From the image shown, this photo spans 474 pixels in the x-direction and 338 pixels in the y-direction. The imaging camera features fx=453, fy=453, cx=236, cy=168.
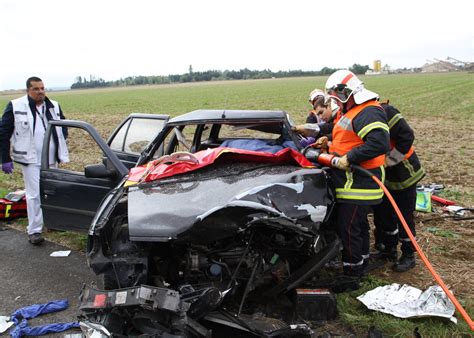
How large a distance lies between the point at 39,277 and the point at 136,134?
209 cm

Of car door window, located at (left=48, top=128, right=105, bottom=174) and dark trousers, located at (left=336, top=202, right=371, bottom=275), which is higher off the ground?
dark trousers, located at (left=336, top=202, right=371, bottom=275)

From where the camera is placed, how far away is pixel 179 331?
8.71 feet

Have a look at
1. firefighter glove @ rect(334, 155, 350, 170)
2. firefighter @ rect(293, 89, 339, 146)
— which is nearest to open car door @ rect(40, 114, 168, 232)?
firefighter @ rect(293, 89, 339, 146)

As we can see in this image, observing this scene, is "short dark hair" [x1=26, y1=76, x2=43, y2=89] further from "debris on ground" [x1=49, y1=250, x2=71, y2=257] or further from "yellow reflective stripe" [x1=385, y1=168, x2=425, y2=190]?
"yellow reflective stripe" [x1=385, y1=168, x2=425, y2=190]

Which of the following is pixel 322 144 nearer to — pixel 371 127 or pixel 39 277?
pixel 371 127

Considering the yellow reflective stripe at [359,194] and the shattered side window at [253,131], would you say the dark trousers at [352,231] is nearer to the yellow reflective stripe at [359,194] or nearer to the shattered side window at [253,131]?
the yellow reflective stripe at [359,194]

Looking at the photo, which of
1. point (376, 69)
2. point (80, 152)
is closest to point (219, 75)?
point (376, 69)

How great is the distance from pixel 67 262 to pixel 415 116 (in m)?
16.3

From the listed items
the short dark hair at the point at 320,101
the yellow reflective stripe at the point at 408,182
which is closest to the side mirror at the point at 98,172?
the short dark hair at the point at 320,101

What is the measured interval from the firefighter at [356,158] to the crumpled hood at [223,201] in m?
0.28

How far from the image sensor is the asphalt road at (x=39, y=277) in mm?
3884

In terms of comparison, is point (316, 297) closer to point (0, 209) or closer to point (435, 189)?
point (435, 189)

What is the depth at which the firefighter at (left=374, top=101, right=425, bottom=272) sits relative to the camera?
13.5 feet

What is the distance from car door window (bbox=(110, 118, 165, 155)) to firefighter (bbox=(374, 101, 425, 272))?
9.10 feet
